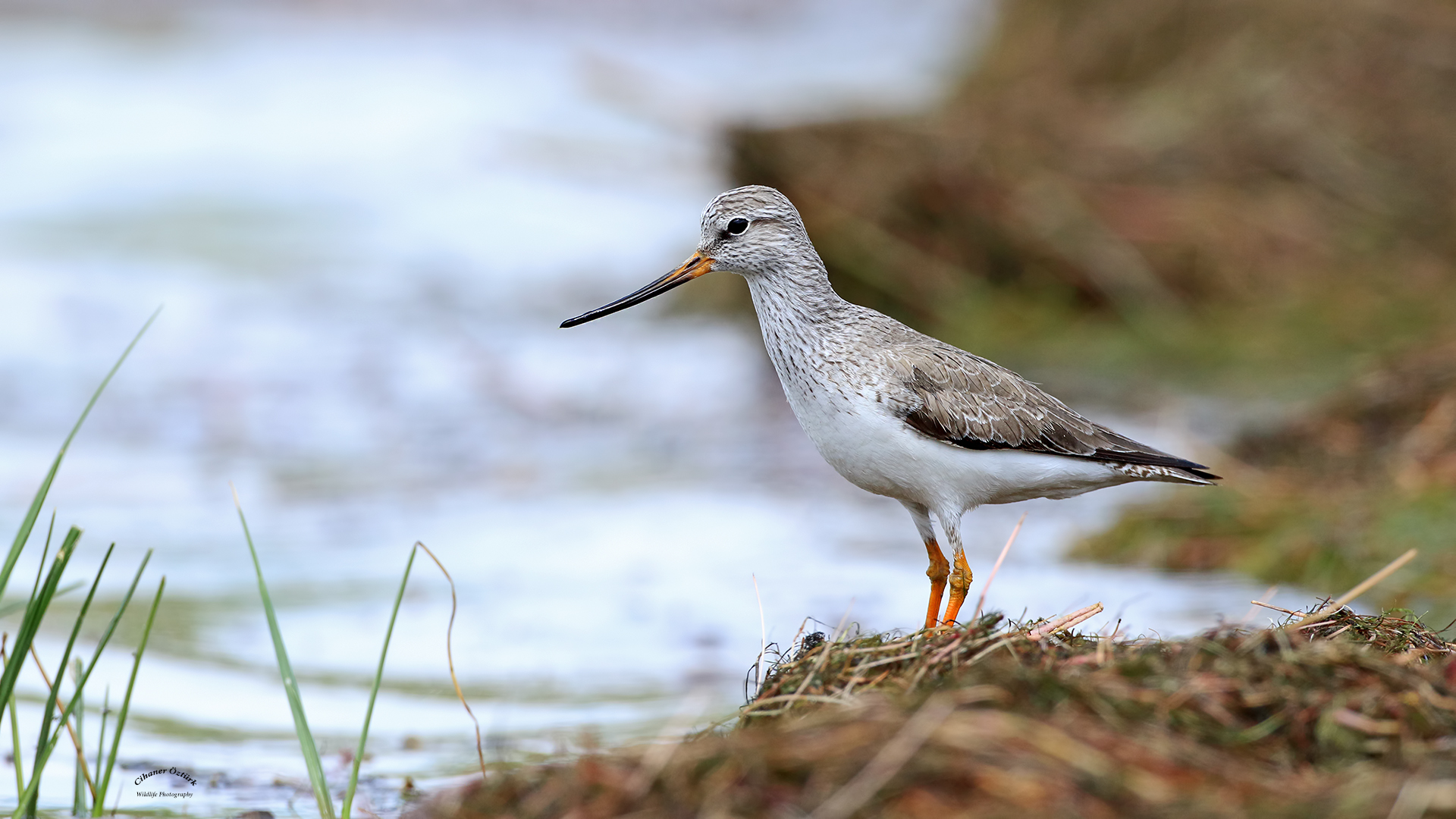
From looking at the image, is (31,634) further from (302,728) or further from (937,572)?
(937,572)

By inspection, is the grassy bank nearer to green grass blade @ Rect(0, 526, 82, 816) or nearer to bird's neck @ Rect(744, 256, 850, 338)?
green grass blade @ Rect(0, 526, 82, 816)

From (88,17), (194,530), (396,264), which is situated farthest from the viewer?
(88,17)

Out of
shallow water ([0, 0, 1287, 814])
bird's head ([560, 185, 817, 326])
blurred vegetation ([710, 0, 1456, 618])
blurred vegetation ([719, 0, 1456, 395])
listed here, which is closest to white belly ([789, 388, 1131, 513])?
bird's head ([560, 185, 817, 326])

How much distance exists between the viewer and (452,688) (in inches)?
270

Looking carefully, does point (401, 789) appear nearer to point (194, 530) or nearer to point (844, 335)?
point (844, 335)

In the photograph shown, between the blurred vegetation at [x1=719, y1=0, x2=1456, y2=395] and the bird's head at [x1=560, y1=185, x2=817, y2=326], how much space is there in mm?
7147

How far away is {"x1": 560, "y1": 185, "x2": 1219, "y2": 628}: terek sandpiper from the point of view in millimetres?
5410

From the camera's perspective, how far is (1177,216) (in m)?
14.3

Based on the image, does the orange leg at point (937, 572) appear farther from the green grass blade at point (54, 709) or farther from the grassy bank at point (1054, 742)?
the green grass blade at point (54, 709)

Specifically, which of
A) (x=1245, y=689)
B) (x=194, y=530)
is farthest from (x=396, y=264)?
(x=1245, y=689)

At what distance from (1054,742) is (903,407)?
2.23 metres

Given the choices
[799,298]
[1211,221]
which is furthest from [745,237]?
[1211,221]

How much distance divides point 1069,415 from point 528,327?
1130 cm

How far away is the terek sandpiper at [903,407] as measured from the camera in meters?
5.41
